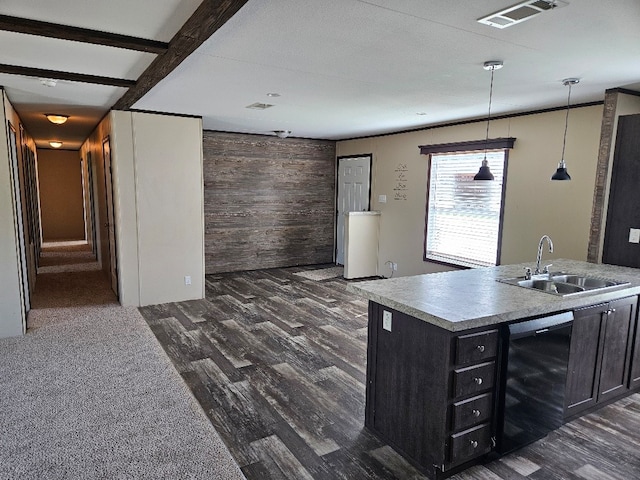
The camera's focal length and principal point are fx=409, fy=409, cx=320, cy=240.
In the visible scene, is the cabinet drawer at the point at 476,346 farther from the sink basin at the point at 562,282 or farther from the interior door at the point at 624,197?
the interior door at the point at 624,197

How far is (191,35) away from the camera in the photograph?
7.44 ft

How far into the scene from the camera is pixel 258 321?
471 cm

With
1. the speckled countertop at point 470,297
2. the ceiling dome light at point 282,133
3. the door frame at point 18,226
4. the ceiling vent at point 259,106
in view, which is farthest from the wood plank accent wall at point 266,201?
the speckled countertop at point 470,297

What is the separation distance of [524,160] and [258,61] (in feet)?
10.7

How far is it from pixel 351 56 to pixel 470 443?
2430 mm

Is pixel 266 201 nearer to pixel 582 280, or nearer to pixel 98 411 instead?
pixel 98 411

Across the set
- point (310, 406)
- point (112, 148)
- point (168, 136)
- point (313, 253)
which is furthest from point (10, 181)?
point (313, 253)

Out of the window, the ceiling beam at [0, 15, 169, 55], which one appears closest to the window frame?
the window

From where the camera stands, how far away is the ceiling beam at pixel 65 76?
3223 millimetres

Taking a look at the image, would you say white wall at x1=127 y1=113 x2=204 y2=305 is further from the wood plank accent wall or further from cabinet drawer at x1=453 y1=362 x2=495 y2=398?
cabinet drawer at x1=453 y1=362 x2=495 y2=398

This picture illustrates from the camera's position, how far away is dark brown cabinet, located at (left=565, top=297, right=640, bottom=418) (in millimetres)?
2654

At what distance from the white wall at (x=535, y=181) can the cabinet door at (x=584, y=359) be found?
5.32 ft

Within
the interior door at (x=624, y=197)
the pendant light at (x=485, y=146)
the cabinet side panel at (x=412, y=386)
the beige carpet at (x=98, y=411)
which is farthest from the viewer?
the interior door at (x=624, y=197)

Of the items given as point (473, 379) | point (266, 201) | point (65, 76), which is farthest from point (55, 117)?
point (473, 379)
